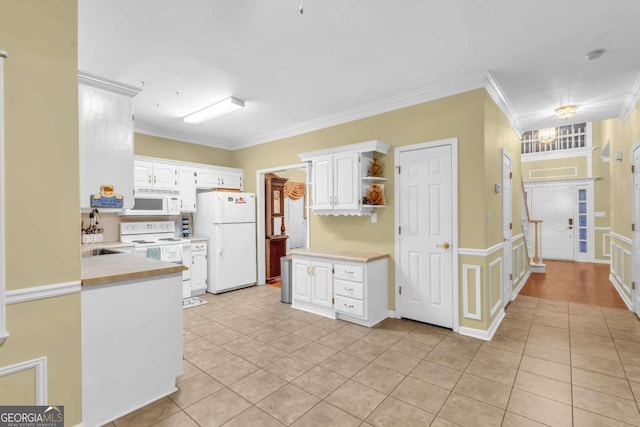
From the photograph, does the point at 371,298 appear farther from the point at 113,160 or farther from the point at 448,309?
the point at 113,160

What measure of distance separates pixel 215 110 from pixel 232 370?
3.16m

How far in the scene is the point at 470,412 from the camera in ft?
6.75

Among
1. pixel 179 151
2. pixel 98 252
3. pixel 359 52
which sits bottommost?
pixel 98 252

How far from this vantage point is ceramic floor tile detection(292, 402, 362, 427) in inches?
77.0

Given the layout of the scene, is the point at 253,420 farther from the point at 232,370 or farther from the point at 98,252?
the point at 98,252

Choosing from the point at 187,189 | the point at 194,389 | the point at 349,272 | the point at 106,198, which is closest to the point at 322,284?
the point at 349,272

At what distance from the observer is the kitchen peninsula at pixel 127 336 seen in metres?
1.92

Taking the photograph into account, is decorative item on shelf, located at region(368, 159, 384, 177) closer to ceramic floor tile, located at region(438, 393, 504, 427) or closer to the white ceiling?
the white ceiling

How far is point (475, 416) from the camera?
2.02 metres

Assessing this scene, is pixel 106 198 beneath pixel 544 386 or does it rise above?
above

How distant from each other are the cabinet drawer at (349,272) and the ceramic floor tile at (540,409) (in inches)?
70.2

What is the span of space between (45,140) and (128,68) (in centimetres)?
170

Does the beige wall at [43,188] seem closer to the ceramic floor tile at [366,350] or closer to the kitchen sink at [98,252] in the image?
the kitchen sink at [98,252]

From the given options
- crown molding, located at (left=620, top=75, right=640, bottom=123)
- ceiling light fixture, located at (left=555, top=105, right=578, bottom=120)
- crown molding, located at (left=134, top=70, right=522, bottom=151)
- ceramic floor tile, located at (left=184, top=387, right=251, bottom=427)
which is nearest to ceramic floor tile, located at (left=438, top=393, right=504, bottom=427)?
ceramic floor tile, located at (left=184, top=387, right=251, bottom=427)
